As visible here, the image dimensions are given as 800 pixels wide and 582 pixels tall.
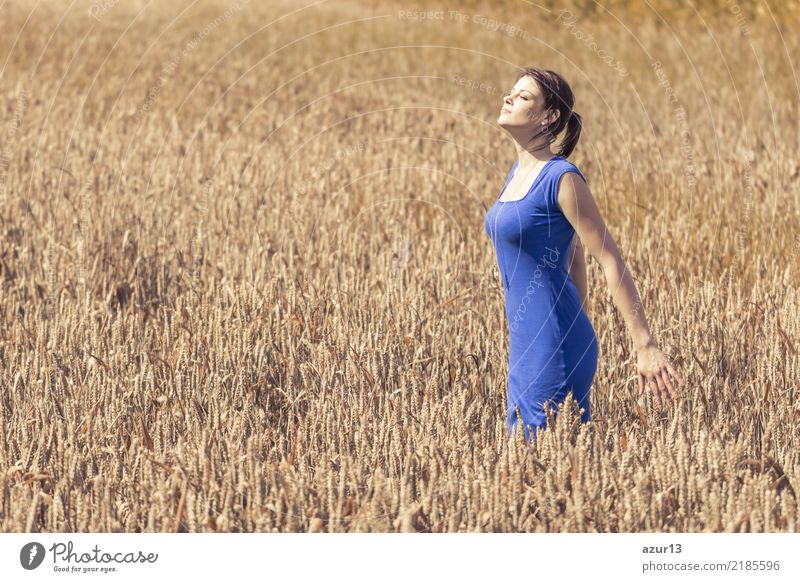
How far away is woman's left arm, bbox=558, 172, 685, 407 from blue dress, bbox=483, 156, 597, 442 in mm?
47

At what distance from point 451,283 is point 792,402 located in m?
1.65

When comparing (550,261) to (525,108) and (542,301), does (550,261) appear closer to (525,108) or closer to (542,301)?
(542,301)

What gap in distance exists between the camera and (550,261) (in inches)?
124

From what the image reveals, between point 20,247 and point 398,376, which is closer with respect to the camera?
point 398,376

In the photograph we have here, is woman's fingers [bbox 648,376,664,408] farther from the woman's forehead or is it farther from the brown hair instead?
the woman's forehead

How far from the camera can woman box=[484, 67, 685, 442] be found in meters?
3.07

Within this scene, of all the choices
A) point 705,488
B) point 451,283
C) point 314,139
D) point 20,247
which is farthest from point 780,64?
point 705,488

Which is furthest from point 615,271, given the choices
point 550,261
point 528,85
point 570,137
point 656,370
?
point 528,85

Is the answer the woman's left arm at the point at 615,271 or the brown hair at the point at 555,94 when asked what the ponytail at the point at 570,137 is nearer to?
the brown hair at the point at 555,94

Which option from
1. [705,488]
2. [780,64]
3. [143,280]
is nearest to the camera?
[705,488]

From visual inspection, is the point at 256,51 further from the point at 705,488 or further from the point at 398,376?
the point at 705,488

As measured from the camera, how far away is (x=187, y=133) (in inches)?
339
